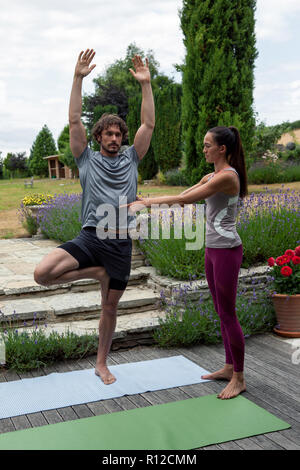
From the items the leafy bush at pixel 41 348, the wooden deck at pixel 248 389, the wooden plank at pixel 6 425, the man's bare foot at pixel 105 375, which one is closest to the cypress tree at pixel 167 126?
the wooden deck at pixel 248 389

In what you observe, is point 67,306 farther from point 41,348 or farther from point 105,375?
point 105,375

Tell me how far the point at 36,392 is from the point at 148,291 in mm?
2069

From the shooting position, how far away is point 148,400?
10.4ft

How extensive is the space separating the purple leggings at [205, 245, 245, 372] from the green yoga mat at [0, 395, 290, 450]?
354mm

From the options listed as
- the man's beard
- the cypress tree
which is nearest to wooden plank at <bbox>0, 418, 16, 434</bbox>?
the man's beard

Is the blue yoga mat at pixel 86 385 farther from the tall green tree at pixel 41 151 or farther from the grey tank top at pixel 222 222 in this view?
the tall green tree at pixel 41 151

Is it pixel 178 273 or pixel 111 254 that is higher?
pixel 111 254

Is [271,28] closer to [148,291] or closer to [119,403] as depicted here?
[148,291]

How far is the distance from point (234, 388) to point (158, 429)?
28.1 inches

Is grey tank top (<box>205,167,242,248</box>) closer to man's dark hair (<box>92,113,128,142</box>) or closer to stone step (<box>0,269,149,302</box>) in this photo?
man's dark hair (<box>92,113,128,142</box>)

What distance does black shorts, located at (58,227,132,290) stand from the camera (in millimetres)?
3045

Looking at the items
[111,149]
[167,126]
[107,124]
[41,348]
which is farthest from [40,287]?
[167,126]

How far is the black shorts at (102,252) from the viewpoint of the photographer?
9.99 feet
